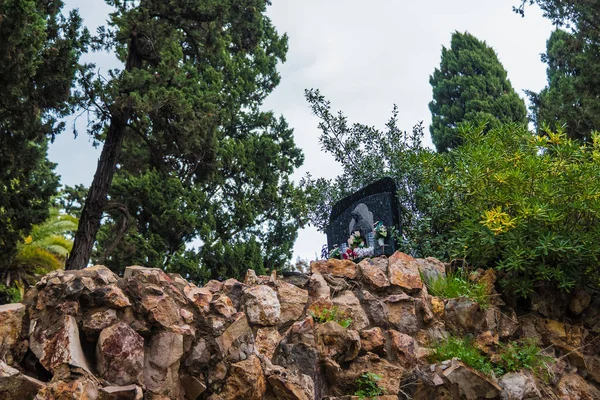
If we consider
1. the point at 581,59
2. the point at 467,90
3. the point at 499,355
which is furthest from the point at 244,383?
the point at 467,90

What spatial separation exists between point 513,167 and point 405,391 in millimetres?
3323

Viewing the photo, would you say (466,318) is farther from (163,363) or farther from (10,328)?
(10,328)

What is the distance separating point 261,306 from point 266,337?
0.31m

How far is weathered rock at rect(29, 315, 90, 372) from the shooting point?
418 centimetres

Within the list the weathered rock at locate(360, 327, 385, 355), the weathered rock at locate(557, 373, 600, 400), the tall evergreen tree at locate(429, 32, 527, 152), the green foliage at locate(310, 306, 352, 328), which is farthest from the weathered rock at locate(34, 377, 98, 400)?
the tall evergreen tree at locate(429, 32, 527, 152)

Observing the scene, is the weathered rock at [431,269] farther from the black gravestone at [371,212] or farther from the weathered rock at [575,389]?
the weathered rock at [575,389]

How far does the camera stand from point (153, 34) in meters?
12.1

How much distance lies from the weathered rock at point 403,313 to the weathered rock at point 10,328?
3.94 m

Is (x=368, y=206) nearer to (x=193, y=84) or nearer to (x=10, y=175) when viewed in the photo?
(x=193, y=84)

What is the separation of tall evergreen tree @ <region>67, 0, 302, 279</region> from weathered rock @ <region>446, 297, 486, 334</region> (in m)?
6.51

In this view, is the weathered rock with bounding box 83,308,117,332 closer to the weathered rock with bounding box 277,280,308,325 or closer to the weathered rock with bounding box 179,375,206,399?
the weathered rock with bounding box 179,375,206,399

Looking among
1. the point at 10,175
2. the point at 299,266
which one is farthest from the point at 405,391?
the point at 299,266

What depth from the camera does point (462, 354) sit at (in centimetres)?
627

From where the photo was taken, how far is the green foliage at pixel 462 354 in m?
6.23
